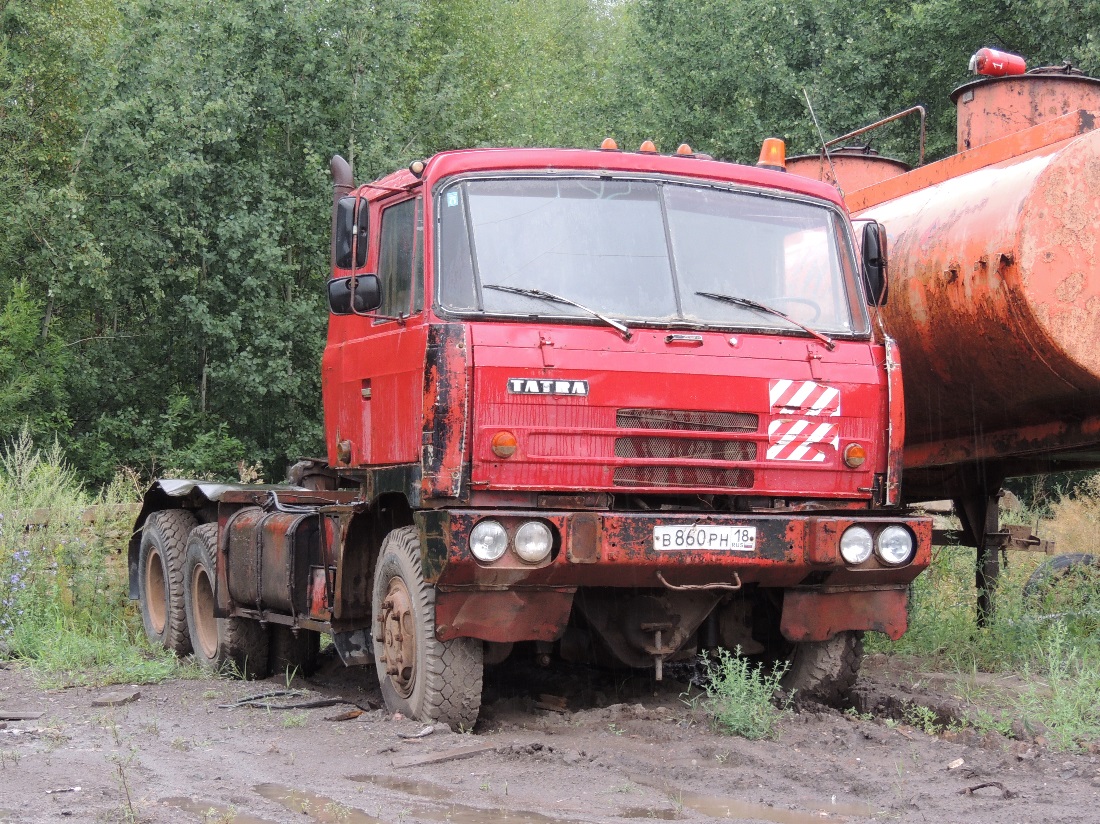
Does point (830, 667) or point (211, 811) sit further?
point (830, 667)

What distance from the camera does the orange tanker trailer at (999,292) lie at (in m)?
7.04

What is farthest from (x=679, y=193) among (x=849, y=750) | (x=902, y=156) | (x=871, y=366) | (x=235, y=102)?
(x=902, y=156)

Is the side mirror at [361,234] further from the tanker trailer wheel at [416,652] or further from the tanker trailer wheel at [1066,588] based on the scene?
the tanker trailer wheel at [1066,588]

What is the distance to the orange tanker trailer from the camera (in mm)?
7039

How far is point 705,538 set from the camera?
19.1 feet

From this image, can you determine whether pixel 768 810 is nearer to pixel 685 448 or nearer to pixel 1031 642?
pixel 685 448

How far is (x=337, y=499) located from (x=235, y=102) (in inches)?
555

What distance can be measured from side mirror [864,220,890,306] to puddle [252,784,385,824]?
11.8ft

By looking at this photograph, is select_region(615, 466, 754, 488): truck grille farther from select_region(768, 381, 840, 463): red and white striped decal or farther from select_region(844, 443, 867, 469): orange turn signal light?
select_region(844, 443, 867, 469): orange turn signal light

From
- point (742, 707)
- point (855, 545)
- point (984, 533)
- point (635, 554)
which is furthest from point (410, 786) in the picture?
point (984, 533)

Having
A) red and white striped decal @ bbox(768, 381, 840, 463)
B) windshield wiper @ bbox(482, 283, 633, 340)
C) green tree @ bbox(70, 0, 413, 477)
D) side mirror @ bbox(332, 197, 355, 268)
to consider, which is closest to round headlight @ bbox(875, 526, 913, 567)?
red and white striped decal @ bbox(768, 381, 840, 463)

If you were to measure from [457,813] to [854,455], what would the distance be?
266 centimetres

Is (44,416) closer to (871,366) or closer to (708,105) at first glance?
(708,105)

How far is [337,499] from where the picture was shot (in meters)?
8.36
